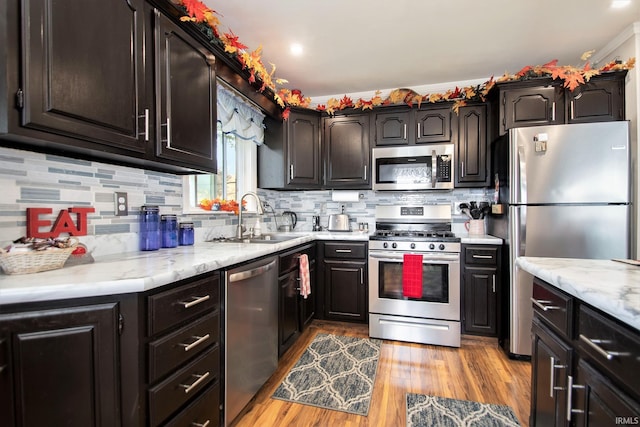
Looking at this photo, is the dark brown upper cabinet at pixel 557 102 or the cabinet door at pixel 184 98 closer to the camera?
the cabinet door at pixel 184 98

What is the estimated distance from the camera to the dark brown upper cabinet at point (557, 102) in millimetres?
2424

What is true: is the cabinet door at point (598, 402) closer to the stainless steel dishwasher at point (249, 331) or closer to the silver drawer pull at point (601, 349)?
the silver drawer pull at point (601, 349)

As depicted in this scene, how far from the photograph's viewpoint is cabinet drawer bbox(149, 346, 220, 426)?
1.07 meters

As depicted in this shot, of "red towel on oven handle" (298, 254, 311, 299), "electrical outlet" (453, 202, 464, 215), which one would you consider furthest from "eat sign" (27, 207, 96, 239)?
"electrical outlet" (453, 202, 464, 215)

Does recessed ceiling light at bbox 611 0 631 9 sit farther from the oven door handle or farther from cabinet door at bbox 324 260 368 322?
cabinet door at bbox 324 260 368 322

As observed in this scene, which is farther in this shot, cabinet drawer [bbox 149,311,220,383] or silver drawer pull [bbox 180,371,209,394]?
silver drawer pull [bbox 180,371,209,394]

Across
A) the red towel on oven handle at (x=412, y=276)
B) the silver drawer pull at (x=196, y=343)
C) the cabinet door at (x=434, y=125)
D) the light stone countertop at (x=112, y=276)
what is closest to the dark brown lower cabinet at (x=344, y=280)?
the red towel on oven handle at (x=412, y=276)

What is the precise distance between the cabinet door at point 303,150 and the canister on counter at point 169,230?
57.1 inches

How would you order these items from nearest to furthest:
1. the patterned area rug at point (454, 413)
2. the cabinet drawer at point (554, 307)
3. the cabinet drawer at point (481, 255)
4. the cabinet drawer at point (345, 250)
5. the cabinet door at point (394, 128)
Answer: the cabinet drawer at point (554, 307) → the patterned area rug at point (454, 413) → the cabinet drawer at point (481, 255) → the cabinet drawer at point (345, 250) → the cabinet door at point (394, 128)

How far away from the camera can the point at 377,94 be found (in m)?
3.07

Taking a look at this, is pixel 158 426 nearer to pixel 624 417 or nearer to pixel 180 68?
pixel 624 417

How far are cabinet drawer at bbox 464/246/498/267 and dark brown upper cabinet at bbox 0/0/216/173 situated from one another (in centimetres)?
232

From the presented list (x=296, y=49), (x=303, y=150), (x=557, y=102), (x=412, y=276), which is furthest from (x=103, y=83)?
(x=557, y=102)

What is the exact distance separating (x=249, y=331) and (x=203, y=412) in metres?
0.44
